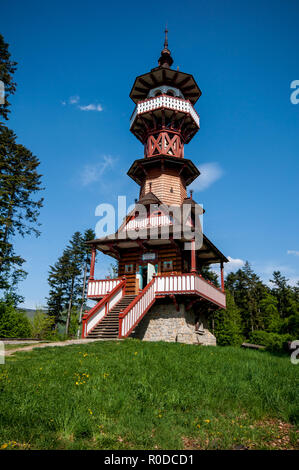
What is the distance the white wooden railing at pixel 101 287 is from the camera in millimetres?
18516

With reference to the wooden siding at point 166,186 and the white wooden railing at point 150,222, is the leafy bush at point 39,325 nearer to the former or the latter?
the white wooden railing at point 150,222

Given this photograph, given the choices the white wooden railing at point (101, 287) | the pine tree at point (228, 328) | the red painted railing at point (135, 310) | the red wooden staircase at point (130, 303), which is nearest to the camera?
the red painted railing at point (135, 310)

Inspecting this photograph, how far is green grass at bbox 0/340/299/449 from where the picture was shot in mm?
4551

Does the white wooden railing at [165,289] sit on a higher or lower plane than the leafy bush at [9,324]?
higher

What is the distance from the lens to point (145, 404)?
225 inches

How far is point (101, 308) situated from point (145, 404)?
10575mm

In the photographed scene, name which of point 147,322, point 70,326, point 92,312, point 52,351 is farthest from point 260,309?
point 52,351

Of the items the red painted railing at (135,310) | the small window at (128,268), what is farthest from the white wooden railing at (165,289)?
the small window at (128,268)

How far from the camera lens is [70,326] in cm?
4559

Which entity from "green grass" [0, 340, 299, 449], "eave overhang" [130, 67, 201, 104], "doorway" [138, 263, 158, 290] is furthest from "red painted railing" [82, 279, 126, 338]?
"eave overhang" [130, 67, 201, 104]

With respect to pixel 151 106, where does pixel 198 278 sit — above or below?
below

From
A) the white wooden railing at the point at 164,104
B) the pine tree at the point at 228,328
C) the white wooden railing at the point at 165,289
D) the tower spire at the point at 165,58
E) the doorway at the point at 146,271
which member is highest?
the tower spire at the point at 165,58
